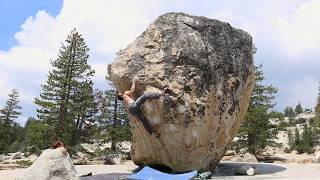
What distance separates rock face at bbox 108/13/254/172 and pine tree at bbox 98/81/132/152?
76.2ft

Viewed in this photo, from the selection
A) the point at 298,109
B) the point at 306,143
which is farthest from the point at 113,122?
the point at 298,109

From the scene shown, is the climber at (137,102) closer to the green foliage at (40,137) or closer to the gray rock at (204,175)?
the gray rock at (204,175)

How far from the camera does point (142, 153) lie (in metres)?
16.7

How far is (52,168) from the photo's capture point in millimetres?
13320

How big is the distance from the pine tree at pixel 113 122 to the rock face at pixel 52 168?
2613cm

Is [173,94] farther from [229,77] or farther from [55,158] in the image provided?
[55,158]

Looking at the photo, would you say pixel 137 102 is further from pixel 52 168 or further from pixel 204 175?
pixel 52 168

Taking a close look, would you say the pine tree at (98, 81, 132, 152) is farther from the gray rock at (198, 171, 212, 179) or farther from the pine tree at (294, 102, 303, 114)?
the pine tree at (294, 102, 303, 114)

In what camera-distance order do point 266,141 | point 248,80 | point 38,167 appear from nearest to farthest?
point 38,167, point 248,80, point 266,141

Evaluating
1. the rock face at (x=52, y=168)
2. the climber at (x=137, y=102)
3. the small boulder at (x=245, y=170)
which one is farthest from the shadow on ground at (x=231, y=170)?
the rock face at (x=52, y=168)

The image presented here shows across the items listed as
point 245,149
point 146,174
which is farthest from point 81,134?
point 146,174

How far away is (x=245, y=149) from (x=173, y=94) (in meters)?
24.8

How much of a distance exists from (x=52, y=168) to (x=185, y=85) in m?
5.38

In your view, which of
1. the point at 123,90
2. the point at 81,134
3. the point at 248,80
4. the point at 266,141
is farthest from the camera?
the point at 81,134
